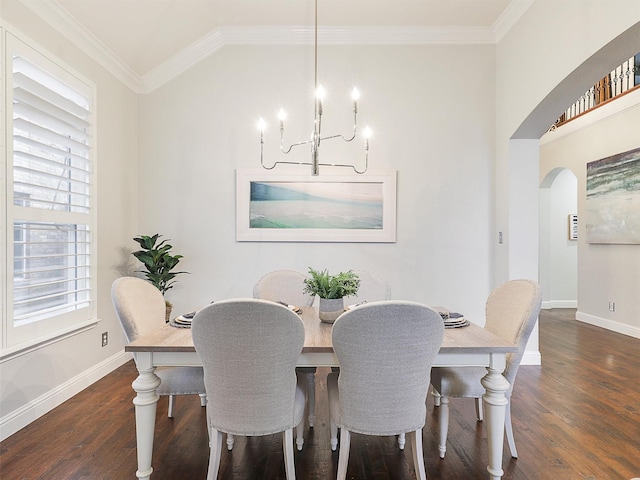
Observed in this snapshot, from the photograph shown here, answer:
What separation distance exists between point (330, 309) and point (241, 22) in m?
3.12

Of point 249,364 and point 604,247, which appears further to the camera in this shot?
point 604,247

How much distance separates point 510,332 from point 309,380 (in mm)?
1190

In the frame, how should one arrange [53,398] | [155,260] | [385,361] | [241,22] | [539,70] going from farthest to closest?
1. [241,22]
2. [155,260]
3. [539,70]
4. [53,398]
5. [385,361]

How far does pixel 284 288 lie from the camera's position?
120 inches

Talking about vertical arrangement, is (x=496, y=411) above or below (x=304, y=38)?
below

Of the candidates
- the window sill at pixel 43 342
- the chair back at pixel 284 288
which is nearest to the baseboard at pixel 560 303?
the chair back at pixel 284 288

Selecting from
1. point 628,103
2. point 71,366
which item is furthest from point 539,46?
point 71,366

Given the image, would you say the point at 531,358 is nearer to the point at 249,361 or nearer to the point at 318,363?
the point at 318,363

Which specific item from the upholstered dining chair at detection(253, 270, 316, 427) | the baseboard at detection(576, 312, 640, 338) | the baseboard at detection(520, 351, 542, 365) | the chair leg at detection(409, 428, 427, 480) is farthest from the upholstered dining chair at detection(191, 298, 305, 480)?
the baseboard at detection(576, 312, 640, 338)

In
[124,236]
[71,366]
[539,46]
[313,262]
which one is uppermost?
[539,46]

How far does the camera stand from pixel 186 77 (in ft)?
13.2

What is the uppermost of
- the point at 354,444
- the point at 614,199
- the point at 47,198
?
the point at 614,199

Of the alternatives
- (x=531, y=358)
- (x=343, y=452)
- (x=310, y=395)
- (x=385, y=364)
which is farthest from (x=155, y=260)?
(x=531, y=358)

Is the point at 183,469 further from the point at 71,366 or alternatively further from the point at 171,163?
the point at 171,163
